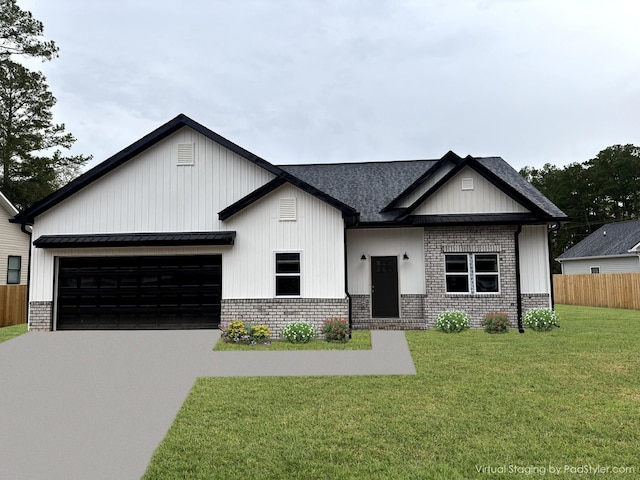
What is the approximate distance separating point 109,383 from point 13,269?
723 inches

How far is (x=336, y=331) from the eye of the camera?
11977 millimetres

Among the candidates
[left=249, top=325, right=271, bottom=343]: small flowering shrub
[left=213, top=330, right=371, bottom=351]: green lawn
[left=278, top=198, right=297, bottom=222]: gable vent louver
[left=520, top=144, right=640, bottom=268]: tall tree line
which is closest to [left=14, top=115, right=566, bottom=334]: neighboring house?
[left=278, top=198, right=297, bottom=222]: gable vent louver

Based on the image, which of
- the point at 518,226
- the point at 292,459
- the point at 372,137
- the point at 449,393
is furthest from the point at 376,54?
the point at 292,459

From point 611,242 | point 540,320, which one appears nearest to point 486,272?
point 540,320

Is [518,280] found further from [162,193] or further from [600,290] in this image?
→ [600,290]

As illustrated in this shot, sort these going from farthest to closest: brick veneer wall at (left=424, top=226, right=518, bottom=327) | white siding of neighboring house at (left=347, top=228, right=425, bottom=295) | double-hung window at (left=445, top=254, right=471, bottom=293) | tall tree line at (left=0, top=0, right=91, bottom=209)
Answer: tall tree line at (left=0, top=0, right=91, bottom=209), white siding of neighboring house at (left=347, top=228, right=425, bottom=295), double-hung window at (left=445, top=254, right=471, bottom=293), brick veneer wall at (left=424, top=226, right=518, bottom=327)

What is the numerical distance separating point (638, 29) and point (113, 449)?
21706 millimetres

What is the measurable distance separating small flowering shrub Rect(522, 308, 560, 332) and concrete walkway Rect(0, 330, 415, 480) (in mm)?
4058

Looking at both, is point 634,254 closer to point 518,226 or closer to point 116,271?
point 518,226

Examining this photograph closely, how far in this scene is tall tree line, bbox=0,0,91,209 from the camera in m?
26.4

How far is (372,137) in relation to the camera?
34.2 m

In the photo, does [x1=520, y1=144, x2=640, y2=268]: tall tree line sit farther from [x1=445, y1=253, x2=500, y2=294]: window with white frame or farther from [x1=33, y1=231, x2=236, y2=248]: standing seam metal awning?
[x1=33, y1=231, x2=236, y2=248]: standing seam metal awning

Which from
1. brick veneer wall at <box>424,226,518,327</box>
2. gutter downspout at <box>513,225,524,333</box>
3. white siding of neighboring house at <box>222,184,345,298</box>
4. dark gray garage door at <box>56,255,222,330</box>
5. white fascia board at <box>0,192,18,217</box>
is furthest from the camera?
white fascia board at <box>0,192,18,217</box>

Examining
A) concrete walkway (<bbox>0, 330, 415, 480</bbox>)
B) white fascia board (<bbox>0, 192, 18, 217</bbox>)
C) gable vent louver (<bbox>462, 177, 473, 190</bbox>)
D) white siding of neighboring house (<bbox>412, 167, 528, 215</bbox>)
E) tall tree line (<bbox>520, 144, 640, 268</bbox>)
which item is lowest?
concrete walkway (<bbox>0, 330, 415, 480</bbox>)
